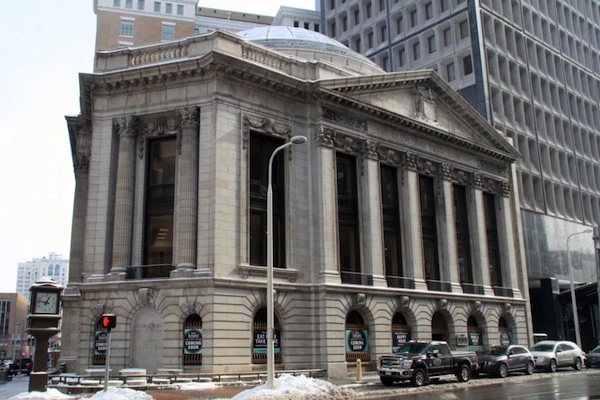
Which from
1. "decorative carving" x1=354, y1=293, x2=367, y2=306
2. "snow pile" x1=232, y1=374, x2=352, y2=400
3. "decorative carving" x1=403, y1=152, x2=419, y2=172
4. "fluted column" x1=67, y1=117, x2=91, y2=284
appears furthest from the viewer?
"fluted column" x1=67, y1=117, x2=91, y2=284

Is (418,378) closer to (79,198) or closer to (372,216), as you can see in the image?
(372,216)

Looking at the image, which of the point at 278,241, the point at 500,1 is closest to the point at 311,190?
the point at 278,241

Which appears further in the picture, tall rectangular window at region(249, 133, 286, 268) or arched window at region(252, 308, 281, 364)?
tall rectangular window at region(249, 133, 286, 268)

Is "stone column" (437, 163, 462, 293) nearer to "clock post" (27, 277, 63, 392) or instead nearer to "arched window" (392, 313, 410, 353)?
"arched window" (392, 313, 410, 353)

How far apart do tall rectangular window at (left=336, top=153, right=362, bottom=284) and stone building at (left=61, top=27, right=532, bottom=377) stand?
11 centimetres

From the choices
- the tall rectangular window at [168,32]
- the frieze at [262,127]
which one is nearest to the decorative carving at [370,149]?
the frieze at [262,127]

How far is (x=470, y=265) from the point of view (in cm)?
4662

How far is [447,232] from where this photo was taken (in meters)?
44.1

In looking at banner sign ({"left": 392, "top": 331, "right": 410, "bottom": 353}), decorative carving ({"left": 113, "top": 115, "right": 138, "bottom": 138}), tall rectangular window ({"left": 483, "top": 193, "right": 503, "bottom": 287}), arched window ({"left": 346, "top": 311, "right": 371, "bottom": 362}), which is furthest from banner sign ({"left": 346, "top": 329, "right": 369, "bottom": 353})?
decorative carving ({"left": 113, "top": 115, "right": 138, "bottom": 138})

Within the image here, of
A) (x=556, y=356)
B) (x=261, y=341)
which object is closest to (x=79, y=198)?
(x=261, y=341)

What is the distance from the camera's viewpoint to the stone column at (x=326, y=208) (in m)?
35.3

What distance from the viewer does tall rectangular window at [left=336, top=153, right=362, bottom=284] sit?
37844 mm

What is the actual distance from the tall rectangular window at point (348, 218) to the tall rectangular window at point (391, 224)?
2751 millimetres

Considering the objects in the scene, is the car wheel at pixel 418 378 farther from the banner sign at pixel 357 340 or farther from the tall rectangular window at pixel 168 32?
the tall rectangular window at pixel 168 32
